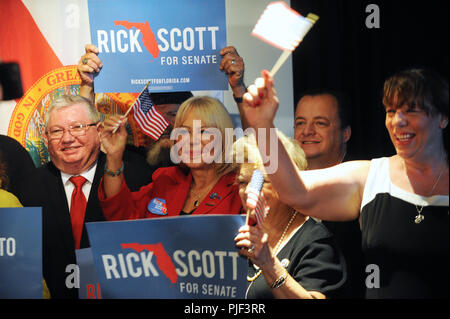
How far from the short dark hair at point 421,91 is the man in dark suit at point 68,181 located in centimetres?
158

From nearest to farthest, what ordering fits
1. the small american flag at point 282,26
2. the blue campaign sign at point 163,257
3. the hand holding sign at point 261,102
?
the hand holding sign at point 261,102
the small american flag at point 282,26
the blue campaign sign at point 163,257

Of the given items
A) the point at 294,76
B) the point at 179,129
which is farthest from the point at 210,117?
the point at 294,76

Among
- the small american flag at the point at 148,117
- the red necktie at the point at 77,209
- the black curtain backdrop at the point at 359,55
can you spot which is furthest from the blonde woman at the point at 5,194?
the black curtain backdrop at the point at 359,55

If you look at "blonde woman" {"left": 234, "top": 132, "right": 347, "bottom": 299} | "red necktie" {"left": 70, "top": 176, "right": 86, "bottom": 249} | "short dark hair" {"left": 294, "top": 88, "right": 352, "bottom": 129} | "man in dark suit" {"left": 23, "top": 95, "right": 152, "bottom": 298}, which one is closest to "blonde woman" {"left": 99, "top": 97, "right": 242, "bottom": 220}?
"man in dark suit" {"left": 23, "top": 95, "right": 152, "bottom": 298}

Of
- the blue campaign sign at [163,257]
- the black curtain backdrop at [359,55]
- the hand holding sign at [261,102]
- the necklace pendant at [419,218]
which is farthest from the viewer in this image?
the black curtain backdrop at [359,55]

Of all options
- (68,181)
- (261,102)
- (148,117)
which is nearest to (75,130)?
(68,181)

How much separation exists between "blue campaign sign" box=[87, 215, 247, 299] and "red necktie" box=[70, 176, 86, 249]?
553 mm

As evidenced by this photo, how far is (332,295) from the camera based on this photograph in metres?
2.36

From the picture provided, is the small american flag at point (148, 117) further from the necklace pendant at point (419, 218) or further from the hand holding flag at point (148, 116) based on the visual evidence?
the necklace pendant at point (419, 218)

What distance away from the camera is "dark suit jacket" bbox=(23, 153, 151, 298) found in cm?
322

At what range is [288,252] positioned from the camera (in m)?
2.44

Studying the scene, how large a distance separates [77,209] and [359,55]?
2.04 meters

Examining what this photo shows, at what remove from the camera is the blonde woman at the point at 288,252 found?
2.23 metres

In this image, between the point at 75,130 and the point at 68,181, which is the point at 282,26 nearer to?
the point at 75,130
